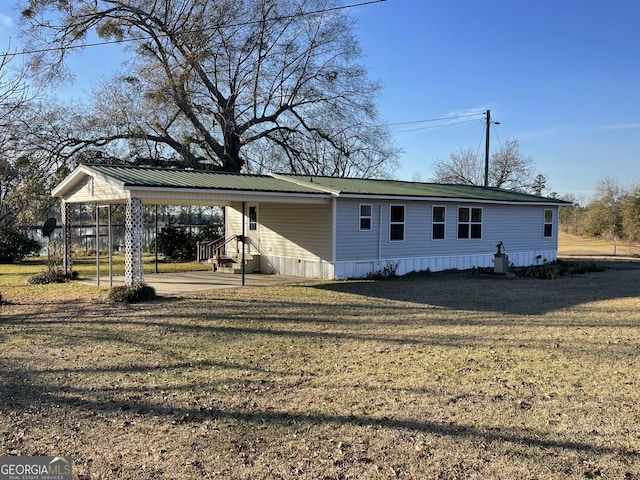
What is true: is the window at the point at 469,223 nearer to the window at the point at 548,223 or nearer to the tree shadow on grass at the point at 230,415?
the window at the point at 548,223

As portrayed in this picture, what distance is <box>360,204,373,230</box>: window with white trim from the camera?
15042mm

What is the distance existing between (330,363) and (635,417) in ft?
10.4

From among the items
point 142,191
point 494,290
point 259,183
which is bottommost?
point 494,290

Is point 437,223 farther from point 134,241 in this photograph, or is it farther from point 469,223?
point 134,241

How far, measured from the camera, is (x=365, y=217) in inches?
595

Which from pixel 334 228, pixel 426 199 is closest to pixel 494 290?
pixel 426 199

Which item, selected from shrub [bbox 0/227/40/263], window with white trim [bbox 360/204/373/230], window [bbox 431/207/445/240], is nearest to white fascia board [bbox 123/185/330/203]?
window with white trim [bbox 360/204/373/230]

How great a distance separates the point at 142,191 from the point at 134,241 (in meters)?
1.11

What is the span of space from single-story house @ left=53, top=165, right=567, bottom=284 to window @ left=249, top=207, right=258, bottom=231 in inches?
1.4

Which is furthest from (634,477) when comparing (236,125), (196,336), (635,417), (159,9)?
(159,9)

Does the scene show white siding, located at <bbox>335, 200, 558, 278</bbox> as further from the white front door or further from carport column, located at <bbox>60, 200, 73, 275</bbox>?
carport column, located at <bbox>60, 200, 73, 275</bbox>

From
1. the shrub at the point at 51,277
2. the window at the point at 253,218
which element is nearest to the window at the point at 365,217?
the window at the point at 253,218

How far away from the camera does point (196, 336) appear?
302 inches

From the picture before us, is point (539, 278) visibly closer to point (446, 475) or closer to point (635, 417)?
point (635, 417)
